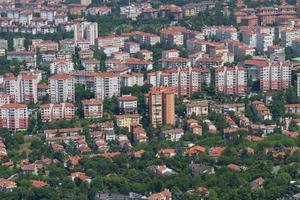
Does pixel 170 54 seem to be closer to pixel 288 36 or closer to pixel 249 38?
pixel 249 38

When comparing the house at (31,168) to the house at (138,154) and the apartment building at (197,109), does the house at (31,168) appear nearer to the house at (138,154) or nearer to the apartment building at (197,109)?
the house at (138,154)

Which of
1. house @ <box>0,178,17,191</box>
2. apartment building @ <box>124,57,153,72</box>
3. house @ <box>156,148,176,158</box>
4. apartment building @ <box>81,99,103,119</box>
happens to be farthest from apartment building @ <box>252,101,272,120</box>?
house @ <box>0,178,17,191</box>

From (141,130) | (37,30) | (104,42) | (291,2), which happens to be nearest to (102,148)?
(141,130)

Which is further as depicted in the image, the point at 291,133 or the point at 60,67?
the point at 60,67

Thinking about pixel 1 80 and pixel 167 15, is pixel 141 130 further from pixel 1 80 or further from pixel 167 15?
pixel 167 15

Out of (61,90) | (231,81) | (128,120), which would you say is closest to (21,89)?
(61,90)
